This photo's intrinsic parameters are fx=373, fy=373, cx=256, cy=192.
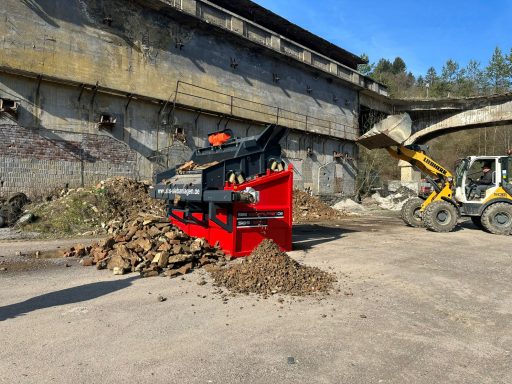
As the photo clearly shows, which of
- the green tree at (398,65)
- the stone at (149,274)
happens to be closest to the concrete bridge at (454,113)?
the stone at (149,274)

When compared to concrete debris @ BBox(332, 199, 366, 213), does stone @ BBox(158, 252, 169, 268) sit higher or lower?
lower

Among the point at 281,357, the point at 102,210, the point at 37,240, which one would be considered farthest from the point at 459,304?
the point at 102,210

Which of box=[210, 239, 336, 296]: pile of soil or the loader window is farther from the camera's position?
the loader window

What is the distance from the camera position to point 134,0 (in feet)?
50.1

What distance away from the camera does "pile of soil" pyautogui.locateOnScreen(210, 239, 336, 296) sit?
16.7 ft

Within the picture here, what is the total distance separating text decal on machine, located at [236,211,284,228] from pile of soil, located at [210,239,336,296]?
1273 mm

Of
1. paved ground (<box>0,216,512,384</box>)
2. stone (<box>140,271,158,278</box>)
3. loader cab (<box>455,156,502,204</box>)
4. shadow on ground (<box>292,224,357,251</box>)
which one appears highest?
loader cab (<box>455,156,502,204</box>)

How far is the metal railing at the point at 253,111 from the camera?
1730 cm

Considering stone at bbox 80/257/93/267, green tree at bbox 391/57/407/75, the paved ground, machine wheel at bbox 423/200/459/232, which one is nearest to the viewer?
the paved ground

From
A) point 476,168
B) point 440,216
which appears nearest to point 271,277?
point 440,216

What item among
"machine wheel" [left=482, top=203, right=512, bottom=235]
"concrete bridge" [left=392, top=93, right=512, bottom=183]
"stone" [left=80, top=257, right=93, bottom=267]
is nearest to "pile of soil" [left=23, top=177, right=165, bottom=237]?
"stone" [left=80, top=257, right=93, bottom=267]

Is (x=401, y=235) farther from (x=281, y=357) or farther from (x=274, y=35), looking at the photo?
(x=274, y=35)

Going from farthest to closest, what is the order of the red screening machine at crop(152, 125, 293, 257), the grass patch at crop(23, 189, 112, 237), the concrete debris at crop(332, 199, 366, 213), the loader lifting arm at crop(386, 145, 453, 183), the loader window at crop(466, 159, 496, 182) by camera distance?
the concrete debris at crop(332, 199, 366, 213), the loader lifting arm at crop(386, 145, 453, 183), the loader window at crop(466, 159, 496, 182), the grass patch at crop(23, 189, 112, 237), the red screening machine at crop(152, 125, 293, 257)

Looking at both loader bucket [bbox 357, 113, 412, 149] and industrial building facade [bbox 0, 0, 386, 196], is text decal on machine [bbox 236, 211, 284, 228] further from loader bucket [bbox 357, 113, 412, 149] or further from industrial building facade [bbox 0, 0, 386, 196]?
industrial building facade [bbox 0, 0, 386, 196]
